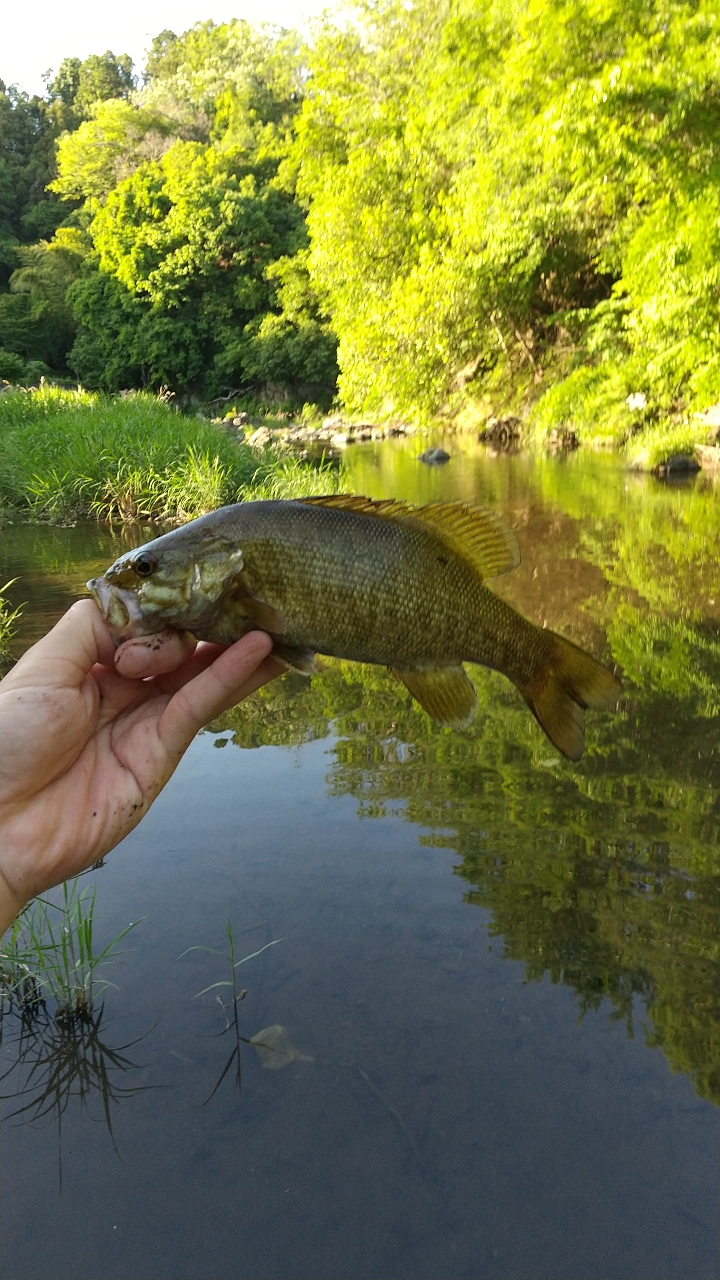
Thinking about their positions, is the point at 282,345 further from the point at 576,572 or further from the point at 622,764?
the point at 622,764

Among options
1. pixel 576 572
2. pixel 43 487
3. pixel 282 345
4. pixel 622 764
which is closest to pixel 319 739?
pixel 622 764

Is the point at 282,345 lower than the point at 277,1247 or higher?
higher

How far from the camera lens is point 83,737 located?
9.13 feet

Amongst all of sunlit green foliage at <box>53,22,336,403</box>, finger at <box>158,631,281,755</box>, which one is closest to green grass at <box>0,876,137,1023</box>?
finger at <box>158,631,281,755</box>

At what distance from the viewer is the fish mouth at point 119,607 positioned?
8.31 feet

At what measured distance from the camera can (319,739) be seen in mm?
6871

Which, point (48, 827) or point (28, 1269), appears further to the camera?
point (28, 1269)

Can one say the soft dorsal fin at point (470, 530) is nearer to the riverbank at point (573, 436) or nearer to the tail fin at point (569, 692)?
the tail fin at point (569, 692)

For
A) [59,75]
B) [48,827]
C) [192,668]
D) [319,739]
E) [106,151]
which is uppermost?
[59,75]

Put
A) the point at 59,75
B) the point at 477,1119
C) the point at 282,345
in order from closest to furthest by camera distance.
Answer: the point at 477,1119 < the point at 282,345 < the point at 59,75

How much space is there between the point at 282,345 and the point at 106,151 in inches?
1058

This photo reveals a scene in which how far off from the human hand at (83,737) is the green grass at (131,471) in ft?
36.2

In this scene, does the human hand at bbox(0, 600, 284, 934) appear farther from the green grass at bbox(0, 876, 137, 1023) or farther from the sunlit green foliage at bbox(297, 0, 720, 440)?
the sunlit green foliage at bbox(297, 0, 720, 440)

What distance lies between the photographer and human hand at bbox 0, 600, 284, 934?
2.55 metres
